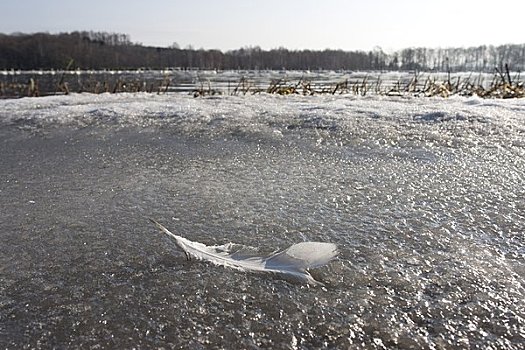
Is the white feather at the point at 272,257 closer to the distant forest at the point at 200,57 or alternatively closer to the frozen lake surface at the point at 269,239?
the frozen lake surface at the point at 269,239

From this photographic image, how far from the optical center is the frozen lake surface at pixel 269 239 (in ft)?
3.02

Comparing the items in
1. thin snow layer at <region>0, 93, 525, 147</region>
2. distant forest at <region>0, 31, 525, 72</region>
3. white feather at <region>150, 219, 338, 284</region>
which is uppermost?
distant forest at <region>0, 31, 525, 72</region>

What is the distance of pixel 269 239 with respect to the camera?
1.42 meters

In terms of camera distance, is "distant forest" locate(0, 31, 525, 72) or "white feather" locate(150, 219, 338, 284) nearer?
"white feather" locate(150, 219, 338, 284)

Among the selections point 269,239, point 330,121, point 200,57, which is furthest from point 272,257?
point 200,57

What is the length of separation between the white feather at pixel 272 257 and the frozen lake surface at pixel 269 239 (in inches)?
1.3

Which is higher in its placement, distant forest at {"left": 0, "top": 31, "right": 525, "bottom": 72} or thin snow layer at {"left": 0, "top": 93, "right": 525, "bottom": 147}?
distant forest at {"left": 0, "top": 31, "right": 525, "bottom": 72}

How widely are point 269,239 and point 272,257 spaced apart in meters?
0.18

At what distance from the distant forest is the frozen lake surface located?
9660 centimetres

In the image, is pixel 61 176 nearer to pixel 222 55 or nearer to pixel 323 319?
pixel 323 319

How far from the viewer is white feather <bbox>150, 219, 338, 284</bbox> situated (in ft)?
3.81

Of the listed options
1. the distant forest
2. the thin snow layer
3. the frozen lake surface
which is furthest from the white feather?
the distant forest

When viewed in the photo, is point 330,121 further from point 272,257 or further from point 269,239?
point 272,257

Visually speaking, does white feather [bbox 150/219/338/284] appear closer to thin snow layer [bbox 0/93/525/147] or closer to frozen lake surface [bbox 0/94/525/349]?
frozen lake surface [bbox 0/94/525/349]
